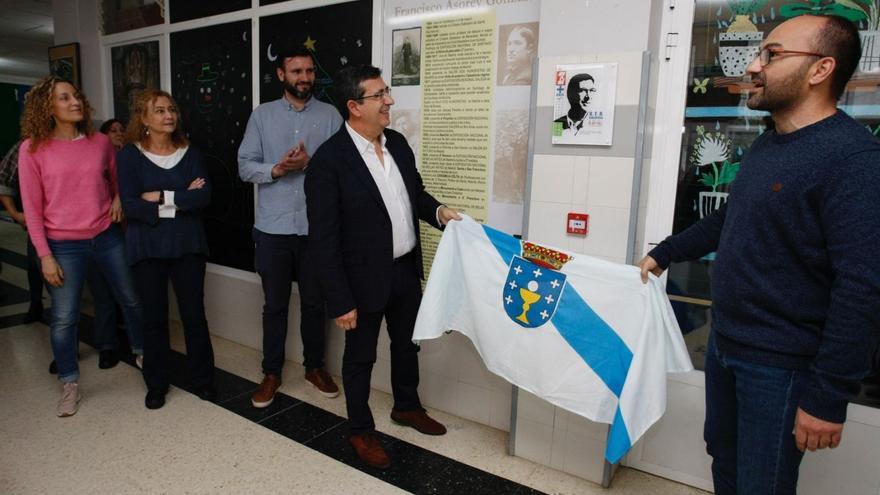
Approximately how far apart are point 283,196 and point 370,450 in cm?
142

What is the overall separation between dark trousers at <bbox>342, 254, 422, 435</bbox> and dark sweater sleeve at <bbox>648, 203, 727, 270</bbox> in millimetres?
1060

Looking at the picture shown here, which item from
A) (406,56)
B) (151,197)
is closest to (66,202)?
(151,197)

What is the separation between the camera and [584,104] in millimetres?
2076

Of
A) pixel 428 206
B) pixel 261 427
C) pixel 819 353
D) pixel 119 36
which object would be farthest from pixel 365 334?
pixel 119 36

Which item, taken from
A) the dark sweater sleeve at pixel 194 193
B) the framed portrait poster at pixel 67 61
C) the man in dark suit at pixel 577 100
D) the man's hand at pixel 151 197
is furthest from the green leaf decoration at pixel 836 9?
the framed portrait poster at pixel 67 61

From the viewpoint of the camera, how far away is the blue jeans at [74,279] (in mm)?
2725

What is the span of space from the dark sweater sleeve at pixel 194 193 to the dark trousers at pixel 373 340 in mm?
1120

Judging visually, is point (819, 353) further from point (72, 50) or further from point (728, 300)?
point (72, 50)

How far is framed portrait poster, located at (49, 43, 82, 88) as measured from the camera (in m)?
4.50

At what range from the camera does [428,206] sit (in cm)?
234

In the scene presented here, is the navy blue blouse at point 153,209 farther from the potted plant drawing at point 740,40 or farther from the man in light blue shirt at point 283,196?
the potted plant drawing at point 740,40

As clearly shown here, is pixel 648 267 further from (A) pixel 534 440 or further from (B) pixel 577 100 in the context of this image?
(A) pixel 534 440

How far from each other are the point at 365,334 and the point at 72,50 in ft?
13.7

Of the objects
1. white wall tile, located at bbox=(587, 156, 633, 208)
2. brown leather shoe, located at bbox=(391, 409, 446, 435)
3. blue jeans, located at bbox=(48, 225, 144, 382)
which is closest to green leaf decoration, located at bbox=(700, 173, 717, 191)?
white wall tile, located at bbox=(587, 156, 633, 208)
